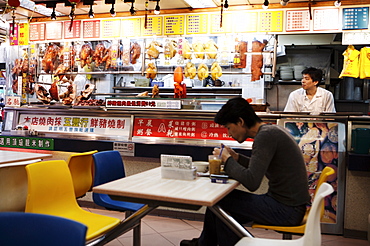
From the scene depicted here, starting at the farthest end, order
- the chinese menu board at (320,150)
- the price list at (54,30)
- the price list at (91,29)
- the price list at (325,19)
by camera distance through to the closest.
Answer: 1. the price list at (54,30)
2. the price list at (91,29)
3. the price list at (325,19)
4. the chinese menu board at (320,150)

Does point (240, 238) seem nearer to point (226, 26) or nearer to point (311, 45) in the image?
point (226, 26)

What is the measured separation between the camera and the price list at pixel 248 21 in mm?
6176

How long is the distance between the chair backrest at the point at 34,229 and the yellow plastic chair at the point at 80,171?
87.8 inches

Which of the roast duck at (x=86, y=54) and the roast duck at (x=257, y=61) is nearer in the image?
the roast duck at (x=257, y=61)

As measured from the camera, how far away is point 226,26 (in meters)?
6.32

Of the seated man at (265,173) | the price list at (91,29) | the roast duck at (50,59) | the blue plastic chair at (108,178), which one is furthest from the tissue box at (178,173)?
the roast duck at (50,59)

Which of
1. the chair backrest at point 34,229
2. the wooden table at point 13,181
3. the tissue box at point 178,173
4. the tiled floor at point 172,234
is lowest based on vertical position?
the tiled floor at point 172,234

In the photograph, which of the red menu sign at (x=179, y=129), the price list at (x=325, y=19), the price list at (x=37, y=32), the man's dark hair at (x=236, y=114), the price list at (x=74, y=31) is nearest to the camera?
the man's dark hair at (x=236, y=114)

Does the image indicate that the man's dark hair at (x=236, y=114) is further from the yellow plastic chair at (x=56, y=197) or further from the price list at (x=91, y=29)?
the price list at (x=91, y=29)

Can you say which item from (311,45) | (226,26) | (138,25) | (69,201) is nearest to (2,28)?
(138,25)

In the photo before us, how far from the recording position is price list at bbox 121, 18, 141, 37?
682 cm

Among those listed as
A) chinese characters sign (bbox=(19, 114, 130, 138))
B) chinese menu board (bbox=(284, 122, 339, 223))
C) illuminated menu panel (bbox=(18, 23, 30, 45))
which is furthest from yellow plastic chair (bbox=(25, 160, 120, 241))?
illuminated menu panel (bbox=(18, 23, 30, 45))

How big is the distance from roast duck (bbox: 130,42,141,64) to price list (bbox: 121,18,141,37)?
0.75 feet

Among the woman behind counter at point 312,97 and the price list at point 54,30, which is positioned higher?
the price list at point 54,30
